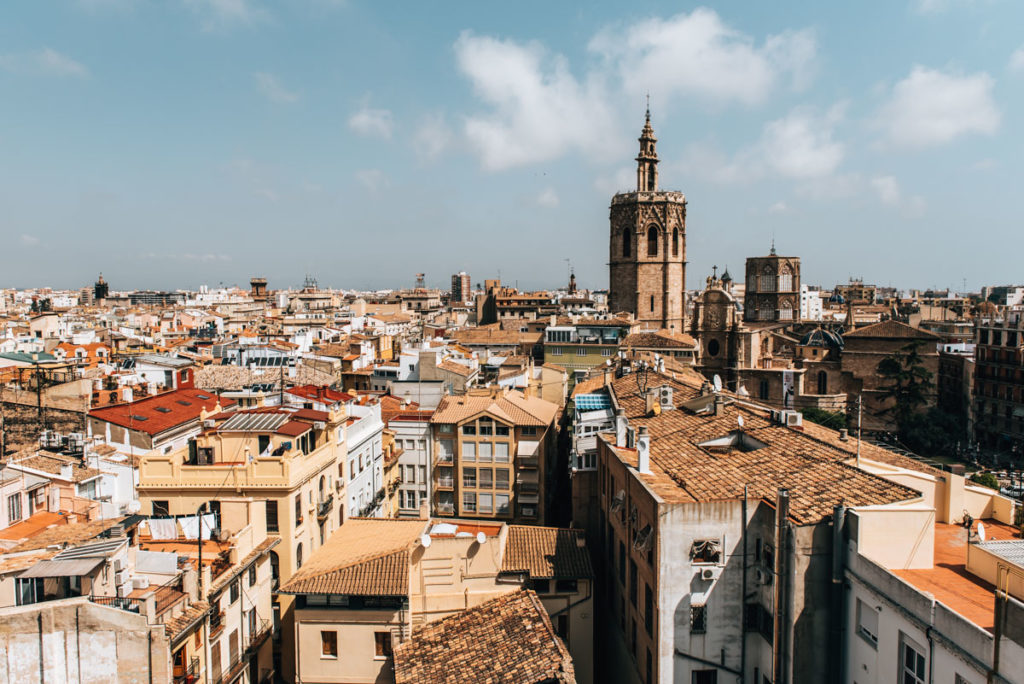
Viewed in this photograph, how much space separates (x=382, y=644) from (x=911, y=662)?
1079cm

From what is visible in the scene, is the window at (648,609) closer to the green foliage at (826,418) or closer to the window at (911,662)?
the window at (911,662)

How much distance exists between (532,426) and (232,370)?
77.5 feet

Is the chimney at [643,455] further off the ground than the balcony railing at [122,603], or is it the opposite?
the chimney at [643,455]

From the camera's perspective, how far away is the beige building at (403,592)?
53.3ft

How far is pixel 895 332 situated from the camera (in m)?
58.7

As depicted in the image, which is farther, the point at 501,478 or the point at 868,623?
the point at 501,478

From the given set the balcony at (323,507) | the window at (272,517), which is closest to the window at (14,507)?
the window at (272,517)

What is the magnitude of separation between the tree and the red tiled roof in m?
49.7

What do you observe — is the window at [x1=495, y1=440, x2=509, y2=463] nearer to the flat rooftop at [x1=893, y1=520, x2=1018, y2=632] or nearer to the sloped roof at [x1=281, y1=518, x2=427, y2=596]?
the sloped roof at [x1=281, y1=518, x2=427, y2=596]

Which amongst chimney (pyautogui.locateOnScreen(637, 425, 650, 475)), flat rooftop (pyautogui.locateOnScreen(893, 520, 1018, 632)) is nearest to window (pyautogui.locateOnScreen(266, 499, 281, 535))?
chimney (pyautogui.locateOnScreen(637, 425, 650, 475))

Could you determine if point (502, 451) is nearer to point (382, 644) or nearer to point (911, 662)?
point (382, 644)

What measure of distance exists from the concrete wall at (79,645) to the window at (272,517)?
20.8 feet

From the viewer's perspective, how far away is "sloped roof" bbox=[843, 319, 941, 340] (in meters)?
58.0

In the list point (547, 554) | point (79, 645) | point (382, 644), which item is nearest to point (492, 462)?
point (547, 554)
